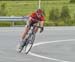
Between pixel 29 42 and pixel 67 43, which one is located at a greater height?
pixel 29 42

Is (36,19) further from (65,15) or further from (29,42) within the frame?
(65,15)

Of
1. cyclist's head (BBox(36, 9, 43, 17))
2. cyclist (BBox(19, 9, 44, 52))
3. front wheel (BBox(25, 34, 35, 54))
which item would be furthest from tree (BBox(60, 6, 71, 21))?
cyclist's head (BBox(36, 9, 43, 17))

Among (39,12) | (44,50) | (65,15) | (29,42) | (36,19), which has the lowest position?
(65,15)

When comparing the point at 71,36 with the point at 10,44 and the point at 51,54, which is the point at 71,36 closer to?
the point at 10,44

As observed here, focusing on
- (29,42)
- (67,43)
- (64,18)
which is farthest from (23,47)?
(64,18)

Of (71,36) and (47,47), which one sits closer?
(47,47)

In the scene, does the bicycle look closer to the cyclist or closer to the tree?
the cyclist

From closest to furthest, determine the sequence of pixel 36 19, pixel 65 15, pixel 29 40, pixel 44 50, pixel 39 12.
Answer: pixel 39 12 → pixel 36 19 → pixel 29 40 → pixel 44 50 → pixel 65 15

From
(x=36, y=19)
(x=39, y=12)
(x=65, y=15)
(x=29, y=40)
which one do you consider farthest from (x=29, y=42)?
(x=65, y=15)

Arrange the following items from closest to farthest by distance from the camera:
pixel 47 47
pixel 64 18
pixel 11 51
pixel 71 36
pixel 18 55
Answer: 1. pixel 18 55
2. pixel 11 51
3. pixel 47 47
4. pixel 71 36
5. pixel 64 18

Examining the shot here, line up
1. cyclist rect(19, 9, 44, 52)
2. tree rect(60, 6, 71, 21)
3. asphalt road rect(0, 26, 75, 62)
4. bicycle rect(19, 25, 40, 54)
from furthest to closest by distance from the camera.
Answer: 1. tree rect(60, 6, 71, 21)
2. bicycle rect(19, 25, 40, 54)
3. cyclist rect(19, 9, 44, 52)
4. asphalt road rect(0, 26, 75, 62)

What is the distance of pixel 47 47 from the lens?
64.5ft

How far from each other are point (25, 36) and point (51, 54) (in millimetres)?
1150

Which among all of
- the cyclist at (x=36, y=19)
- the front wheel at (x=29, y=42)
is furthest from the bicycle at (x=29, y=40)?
the cyclist at (x=36, y=19)
